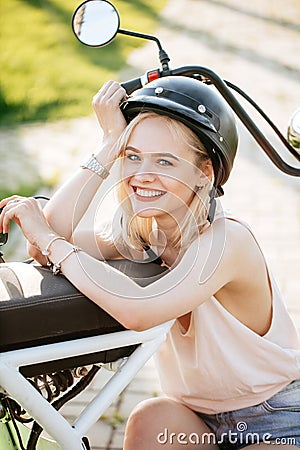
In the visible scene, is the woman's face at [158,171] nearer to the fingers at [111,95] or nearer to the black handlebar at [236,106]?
the fingers at [111,95]

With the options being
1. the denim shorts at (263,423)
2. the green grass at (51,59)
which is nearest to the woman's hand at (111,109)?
the denim shorts at (263,423)

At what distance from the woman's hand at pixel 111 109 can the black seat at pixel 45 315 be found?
0.47 metres

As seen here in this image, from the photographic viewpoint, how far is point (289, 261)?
517cm

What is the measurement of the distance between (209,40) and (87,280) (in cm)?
1035

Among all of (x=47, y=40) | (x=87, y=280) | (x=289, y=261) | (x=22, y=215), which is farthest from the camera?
(x=47, y=40)

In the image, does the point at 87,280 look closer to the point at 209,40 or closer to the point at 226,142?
the point at 226,142

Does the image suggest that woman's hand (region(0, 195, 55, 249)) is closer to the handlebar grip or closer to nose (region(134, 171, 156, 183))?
nose (region(134, 171, 156, 183))

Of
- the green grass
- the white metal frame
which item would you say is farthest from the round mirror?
the green grass

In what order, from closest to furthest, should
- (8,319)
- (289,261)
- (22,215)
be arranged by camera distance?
1. (8,319)
2. (22,215)
3. (289,261)

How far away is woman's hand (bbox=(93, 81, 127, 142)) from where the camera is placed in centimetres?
220

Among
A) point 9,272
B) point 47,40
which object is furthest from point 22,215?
point 47,40

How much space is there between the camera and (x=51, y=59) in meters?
10.6

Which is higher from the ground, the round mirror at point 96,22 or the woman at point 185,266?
the round mirror at point 96,22

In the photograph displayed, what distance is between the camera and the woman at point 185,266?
79.4 inches
